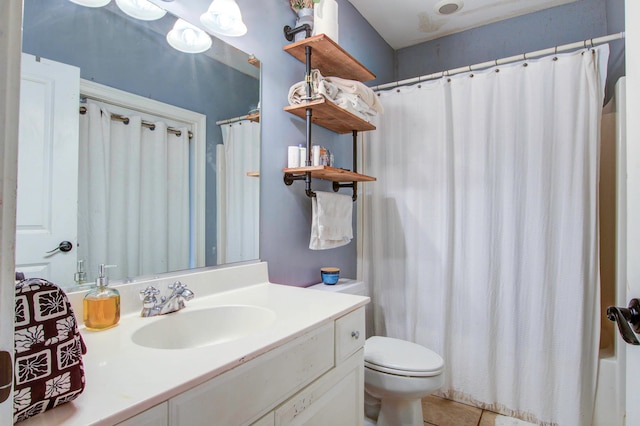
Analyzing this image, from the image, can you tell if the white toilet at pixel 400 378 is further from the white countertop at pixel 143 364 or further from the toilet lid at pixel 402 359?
the white countertop at pixel 143 364

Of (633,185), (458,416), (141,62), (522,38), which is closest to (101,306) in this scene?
(141,62)

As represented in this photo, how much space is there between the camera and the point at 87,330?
0.85 m

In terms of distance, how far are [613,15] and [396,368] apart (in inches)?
89.6

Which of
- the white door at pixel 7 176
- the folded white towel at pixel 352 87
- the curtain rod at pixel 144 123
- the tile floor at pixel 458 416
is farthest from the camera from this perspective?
the tile floor at pixel 458 416

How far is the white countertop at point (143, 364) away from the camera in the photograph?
1.71 ft

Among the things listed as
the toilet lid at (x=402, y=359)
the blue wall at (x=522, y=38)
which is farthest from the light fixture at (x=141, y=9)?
the blue wall at (x=522, y=38)

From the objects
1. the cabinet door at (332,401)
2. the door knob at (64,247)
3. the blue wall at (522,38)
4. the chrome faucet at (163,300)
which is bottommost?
the cabinet door at (332,401)

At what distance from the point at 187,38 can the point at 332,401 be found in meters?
1.35

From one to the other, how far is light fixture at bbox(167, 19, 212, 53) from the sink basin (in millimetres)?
933

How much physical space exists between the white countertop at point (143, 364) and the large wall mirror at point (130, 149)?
0.20 m

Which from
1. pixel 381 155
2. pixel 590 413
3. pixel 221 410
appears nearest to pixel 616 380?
pixel 590 413

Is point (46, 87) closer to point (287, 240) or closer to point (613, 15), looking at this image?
point (287, 240)

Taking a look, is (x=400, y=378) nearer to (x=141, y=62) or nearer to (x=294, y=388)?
(x=294, y=388)

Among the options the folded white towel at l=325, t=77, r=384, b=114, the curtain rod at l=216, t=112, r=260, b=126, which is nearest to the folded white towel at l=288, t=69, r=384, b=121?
the folded white towel at l=325, t=77, r=384, b=114
